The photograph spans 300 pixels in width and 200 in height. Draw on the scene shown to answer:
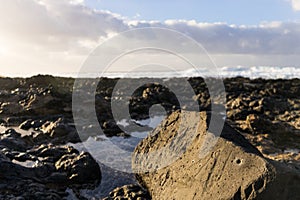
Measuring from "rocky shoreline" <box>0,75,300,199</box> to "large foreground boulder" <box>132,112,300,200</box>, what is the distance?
3 centimetres

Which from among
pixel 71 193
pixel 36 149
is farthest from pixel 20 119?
pixel 71 193

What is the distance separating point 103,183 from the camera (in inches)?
341

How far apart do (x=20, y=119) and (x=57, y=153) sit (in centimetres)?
778

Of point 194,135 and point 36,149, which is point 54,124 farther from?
point 194,135

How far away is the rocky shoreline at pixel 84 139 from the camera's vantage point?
269 inches

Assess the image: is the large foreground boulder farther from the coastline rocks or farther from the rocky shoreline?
the coastline rocks

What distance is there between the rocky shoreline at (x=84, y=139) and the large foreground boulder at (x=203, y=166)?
0.10ft

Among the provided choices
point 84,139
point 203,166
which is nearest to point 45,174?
point 203,166

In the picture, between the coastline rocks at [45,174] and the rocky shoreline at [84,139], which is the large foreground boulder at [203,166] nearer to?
the rocky shoreline at [84,139]

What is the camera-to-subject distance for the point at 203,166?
20.1ft

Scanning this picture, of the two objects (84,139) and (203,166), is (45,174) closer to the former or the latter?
(203,166)

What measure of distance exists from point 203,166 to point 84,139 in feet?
26.2

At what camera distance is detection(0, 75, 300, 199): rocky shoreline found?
6.84 m

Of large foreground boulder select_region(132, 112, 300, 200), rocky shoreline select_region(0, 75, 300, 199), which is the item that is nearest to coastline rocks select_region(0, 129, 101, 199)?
rocky shoreline select_region(0, 75, 300, 199)
